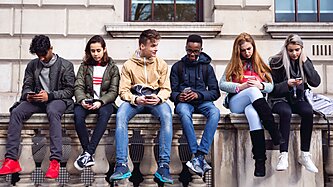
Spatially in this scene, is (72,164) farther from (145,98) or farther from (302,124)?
(302,124)

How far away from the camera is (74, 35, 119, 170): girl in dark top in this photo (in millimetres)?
4234

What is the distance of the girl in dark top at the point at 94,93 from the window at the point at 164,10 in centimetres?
461

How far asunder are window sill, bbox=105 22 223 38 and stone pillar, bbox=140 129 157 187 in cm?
487

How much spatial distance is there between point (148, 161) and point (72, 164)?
0.80 meters

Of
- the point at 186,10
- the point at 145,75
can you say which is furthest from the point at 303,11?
the point at 145,75

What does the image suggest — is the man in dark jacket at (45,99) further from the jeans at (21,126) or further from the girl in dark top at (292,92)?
the girl in dark top at (292,92)

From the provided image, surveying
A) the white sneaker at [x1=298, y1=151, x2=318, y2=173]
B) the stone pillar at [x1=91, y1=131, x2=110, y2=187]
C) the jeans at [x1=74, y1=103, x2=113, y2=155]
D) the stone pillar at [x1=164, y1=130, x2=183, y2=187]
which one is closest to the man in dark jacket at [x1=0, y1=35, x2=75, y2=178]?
the jeans at [x1=74, y1=103, x2=113, y2=155]

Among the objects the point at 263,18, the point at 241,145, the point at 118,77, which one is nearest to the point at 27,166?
the point at 118,77

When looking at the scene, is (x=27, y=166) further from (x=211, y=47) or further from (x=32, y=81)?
(x=211, y=47)

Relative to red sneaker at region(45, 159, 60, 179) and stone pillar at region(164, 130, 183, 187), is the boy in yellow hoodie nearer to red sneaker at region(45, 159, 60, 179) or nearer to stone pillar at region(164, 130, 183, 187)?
stone pillar at region(164, 130, 183, 187)

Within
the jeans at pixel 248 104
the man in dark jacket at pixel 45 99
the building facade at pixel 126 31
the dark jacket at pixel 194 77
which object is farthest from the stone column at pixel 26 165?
the building facade at pixel 126 31

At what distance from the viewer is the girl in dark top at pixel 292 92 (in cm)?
425

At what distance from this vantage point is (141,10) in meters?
9.59

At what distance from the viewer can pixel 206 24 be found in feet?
29.2
